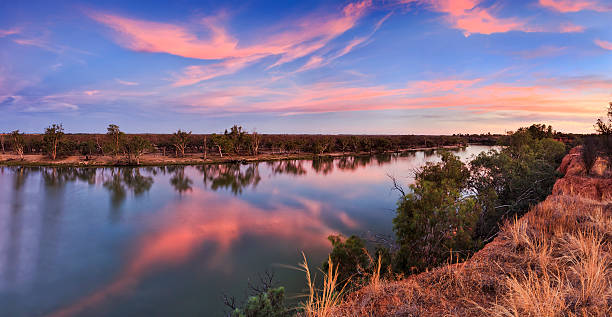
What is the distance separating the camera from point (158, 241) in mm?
20047

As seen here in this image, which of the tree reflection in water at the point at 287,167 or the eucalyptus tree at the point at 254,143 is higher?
the eucalyptus tree at the point at 254,143

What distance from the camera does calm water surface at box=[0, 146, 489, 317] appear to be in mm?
13320

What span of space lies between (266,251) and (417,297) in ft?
55.1

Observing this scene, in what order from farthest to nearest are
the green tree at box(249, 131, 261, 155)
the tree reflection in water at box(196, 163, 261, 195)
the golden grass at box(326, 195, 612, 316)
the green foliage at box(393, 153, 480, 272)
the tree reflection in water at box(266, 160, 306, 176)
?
1. the green tree at box(249, 131, 261, 155)
2. the tree reflection in water at box(266, 160, 306, 176)
3. the tree reflection in water at box(196, 163, 261, 195)
4. the green foliage at box(393, 153, 480, 272)
5. the golden grass at box(326, 195, 612, 316)

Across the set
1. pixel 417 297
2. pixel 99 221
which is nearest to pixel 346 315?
pixel 417 297

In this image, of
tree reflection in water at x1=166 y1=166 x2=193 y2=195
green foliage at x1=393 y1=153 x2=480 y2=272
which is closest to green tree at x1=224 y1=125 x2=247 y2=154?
tree reflection in water at x1=166 y1=166 x2=193 y2=195

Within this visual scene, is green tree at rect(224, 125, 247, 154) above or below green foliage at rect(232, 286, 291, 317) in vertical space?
above

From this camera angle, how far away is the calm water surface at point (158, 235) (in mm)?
13320

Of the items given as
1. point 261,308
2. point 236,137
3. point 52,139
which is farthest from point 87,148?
point 261,308

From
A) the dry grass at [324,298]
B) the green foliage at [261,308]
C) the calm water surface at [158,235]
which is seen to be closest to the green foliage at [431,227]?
the calm water surface at [158,235]

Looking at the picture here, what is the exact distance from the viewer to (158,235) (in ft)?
69.7

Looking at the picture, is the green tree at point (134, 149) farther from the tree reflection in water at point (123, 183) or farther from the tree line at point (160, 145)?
the tree reflection in water at point (123, 183)

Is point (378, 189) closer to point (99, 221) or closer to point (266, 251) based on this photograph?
point (266, 251)

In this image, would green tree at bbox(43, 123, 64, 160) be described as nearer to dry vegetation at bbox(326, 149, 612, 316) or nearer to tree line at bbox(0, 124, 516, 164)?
tree line at bbox(0, 124, 516, 164)
